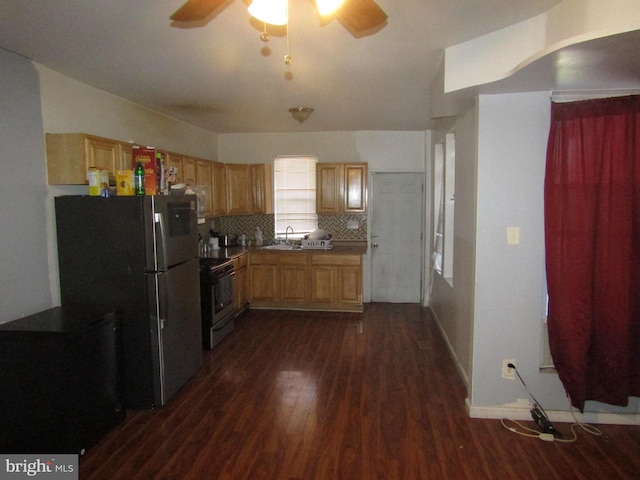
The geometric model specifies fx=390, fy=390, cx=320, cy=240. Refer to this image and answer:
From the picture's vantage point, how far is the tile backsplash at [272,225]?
5941 millimetres

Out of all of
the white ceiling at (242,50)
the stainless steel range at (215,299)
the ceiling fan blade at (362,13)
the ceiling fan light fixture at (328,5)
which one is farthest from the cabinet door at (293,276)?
the ceiling fan light fixture at (328,5)

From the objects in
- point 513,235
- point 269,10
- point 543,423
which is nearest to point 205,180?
point 269,10

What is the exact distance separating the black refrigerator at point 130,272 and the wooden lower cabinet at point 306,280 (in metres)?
2.45

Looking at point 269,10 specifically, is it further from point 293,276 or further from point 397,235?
point 397,235

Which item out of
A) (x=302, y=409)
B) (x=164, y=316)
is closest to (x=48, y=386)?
(x=164, y=316)

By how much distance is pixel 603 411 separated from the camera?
9.13 feet

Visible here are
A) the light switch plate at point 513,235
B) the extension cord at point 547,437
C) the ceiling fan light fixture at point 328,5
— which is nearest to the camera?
the ceiling fan light fixture at point 328,5

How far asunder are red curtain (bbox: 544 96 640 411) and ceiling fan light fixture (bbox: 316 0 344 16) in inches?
71.8

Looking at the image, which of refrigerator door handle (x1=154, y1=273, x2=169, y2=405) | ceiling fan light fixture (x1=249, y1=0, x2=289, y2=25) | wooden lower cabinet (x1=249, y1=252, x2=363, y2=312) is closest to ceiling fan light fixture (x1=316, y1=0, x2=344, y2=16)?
ceiling fan light fixture (x1=249, y1=0, x2=289, y2=25)

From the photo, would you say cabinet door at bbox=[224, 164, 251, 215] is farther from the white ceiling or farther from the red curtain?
the red curtain

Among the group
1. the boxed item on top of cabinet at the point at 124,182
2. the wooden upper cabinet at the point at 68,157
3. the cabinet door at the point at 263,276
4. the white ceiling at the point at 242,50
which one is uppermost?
the white ceiling at the point at 242,50

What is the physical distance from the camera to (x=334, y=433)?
2674 millimetres

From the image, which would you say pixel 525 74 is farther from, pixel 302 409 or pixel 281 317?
pixel 281 317

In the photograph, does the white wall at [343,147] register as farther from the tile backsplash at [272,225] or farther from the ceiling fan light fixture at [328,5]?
the ceiling fan light fixture at [328,5]
